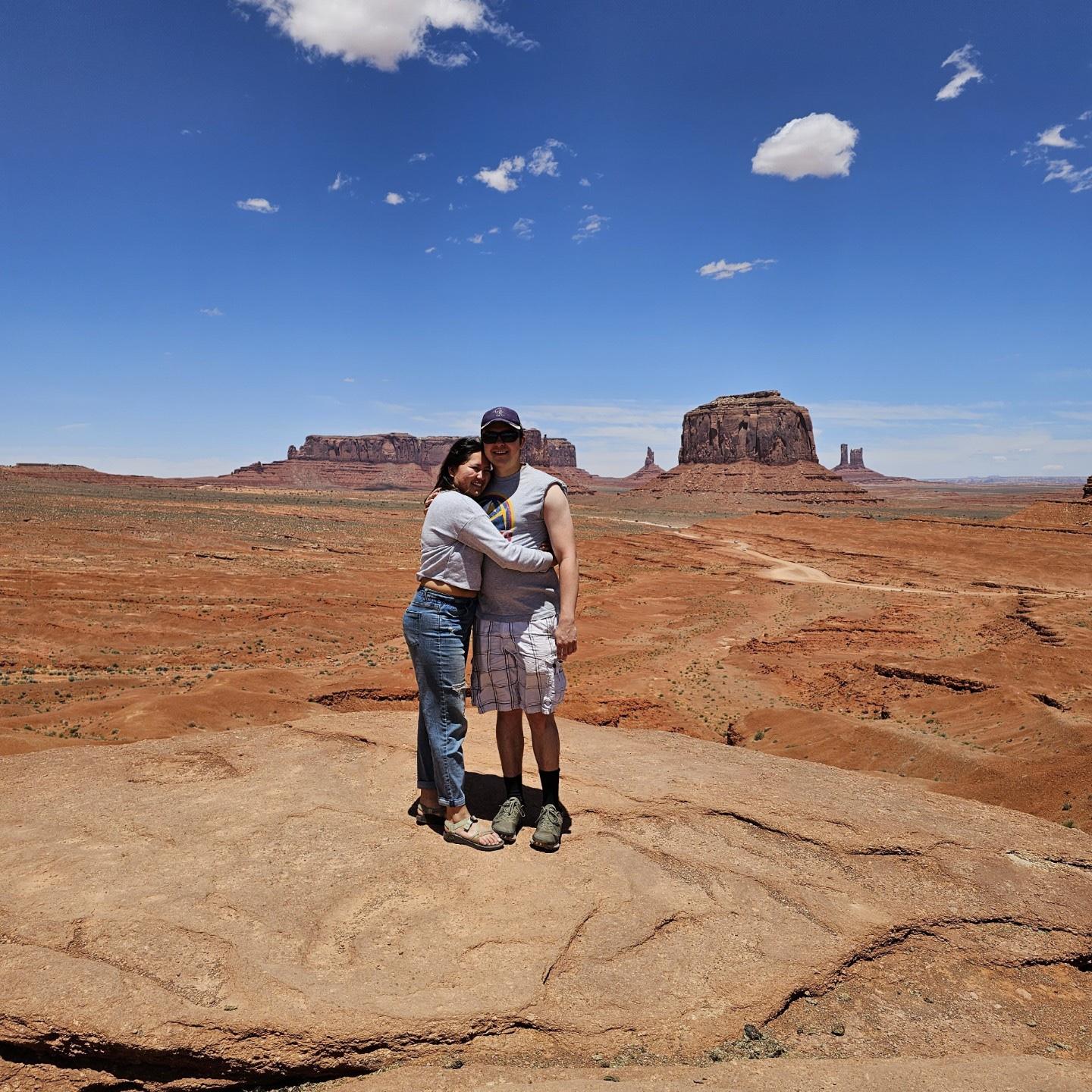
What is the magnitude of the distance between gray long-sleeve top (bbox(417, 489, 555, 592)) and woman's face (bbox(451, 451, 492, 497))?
0.05 m

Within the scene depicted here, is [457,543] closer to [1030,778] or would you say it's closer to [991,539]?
[1030,778]

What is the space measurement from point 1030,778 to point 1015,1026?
509 cm

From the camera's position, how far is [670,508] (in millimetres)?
82938

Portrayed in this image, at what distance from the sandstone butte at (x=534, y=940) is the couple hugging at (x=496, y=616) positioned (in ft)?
1.11

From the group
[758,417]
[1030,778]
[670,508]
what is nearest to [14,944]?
[1030,778]

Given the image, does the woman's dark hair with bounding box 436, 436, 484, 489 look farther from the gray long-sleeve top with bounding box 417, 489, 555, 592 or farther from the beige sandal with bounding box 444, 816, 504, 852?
the beige sandal with bounding box 444, 816, 504, 852

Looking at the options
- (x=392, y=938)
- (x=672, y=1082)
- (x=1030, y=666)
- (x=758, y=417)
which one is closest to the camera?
(x=672, y=1082)

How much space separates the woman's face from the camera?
353 cm

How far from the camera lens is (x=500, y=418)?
139 inches

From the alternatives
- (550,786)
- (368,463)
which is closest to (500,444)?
(550,786)

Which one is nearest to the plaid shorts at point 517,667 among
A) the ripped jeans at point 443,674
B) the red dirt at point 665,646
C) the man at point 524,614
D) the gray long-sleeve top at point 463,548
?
the man at point 524,614

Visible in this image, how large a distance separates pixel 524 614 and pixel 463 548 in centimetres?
48

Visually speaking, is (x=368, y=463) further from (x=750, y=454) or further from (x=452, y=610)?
(x=452, y=610)

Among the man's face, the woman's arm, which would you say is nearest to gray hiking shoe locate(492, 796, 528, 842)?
the woman's arm
